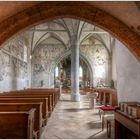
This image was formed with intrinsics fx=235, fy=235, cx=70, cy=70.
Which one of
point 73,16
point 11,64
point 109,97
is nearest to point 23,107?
point 73,16

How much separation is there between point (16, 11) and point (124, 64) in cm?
375

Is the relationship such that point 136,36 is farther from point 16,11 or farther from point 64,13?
point 16,11

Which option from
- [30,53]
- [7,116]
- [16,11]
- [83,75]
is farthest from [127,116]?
[83,75]

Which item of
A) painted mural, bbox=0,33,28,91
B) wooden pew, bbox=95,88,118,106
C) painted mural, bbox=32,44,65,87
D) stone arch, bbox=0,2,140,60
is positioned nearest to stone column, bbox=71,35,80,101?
wooden pew, bbox=95,88,118,106

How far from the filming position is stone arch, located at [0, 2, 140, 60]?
6285 millimetres

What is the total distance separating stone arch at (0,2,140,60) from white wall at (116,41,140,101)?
996mm

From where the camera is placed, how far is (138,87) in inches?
275

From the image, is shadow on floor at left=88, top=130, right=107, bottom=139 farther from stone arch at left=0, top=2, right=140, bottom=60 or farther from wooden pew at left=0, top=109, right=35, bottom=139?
wooden pew at left=0, top=109, right=35, bottom=139

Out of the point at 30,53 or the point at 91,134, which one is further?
the point at 30,53

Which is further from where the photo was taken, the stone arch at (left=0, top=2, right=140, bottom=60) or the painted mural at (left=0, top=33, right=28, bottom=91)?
the painted mural at (left=0, top=33, right=28, bottom=91)

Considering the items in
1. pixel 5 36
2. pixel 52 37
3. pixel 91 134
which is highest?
pixel 52 37

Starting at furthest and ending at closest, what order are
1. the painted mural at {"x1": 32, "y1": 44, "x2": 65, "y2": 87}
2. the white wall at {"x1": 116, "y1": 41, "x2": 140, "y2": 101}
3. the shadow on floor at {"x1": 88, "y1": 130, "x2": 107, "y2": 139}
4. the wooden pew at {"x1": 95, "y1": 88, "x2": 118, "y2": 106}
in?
1. the painted mural at {"x1": 32, "y1": 44, "x2": 65, "y2": 87}
2. the wooden pew at {"x1": 95, "y1": 88, "x2": 118, "y2": 106}
3. the white wall at {"x1": 116, "y1": 41, "x2": 140, "y2": 101}
4. the shadow on floor at {"x1": 88, "y1": 130, "x2": 107, "y2": 139}

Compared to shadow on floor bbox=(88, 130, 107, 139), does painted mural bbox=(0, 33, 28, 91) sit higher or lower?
higher

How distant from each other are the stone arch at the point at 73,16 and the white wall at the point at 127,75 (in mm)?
996
